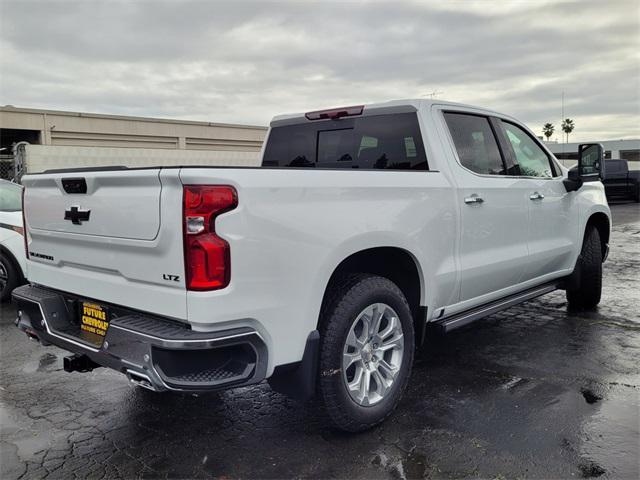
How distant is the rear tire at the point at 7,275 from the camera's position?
6.81m

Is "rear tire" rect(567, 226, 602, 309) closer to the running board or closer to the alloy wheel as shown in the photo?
the running board

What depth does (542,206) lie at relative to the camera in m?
4.93

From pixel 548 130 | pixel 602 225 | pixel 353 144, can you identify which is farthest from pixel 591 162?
pixel 548 130

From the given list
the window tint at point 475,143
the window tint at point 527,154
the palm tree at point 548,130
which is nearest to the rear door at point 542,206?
the window tint at point 527,154

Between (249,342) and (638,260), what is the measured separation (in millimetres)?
8789

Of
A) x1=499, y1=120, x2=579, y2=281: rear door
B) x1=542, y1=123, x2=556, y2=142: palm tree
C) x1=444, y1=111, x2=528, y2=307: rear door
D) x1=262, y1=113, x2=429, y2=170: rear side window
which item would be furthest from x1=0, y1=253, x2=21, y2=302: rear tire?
x1=542, y1=123, x2=556, y2=142: palm tree

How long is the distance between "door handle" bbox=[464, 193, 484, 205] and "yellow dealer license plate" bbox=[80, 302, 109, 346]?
2450 millimetres

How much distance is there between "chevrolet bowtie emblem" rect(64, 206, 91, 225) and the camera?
3.16m

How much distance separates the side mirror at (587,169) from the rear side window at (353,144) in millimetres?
1976

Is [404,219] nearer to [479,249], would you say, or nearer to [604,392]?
[479,249]

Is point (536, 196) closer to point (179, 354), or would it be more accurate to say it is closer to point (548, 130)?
point (179, 354)

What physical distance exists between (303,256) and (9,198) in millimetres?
5854

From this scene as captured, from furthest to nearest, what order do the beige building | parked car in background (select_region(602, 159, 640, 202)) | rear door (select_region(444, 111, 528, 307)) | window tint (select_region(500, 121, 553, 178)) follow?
parked car in background (select_region(602, 159, 640, 202))
the beige building
window tint (select_region(500, 121, 553, 178))
rear door (select_region(444, 111, 528, 307))

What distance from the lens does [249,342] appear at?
8.84ft
